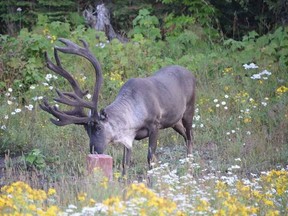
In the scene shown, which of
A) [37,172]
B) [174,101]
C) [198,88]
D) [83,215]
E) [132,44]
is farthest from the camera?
[132,44]

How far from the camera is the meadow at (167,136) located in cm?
740

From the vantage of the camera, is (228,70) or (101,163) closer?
(101,163)

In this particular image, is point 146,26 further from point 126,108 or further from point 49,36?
point 126,108

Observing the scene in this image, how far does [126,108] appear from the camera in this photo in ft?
36.0

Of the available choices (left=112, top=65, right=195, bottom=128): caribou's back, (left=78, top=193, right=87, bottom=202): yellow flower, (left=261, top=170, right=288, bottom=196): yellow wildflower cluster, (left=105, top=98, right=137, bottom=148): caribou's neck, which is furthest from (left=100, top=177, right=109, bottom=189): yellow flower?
(left=112, top=65, right=195, bottom=128): caribou's back

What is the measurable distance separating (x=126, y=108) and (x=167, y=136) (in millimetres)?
2273

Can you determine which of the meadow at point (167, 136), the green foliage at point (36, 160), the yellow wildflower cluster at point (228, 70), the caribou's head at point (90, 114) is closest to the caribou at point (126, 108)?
the caribou's head at point (90, 114)

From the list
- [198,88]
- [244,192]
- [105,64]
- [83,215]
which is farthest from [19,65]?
[83,215]

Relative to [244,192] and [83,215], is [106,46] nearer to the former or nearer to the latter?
[244,192]

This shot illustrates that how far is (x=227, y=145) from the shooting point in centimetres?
1238

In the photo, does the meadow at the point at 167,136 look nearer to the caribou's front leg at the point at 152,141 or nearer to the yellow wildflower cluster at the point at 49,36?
the yellow wildflower cluster at the point at 49,36

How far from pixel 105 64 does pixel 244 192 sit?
8.26m

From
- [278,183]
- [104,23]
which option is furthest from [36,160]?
[104,23]

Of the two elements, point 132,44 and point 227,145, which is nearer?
point 227,145
